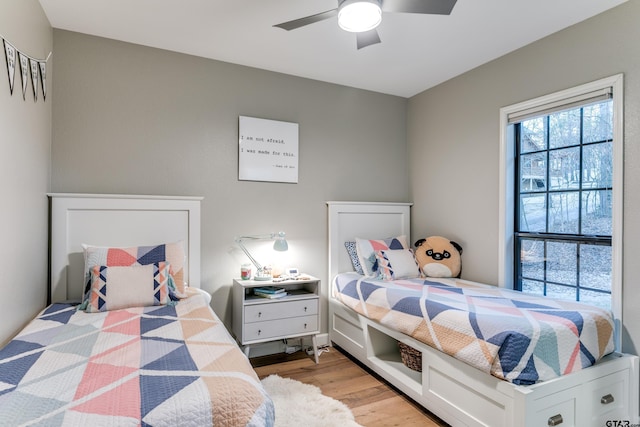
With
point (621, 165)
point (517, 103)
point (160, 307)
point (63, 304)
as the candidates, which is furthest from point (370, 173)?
point (63, 304)

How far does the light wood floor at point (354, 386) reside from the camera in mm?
2170

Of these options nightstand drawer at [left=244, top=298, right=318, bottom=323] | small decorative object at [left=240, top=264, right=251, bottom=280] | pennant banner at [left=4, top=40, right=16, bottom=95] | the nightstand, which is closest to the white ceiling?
pennant banner at [left=4, top=40, right=16, bottom=95]

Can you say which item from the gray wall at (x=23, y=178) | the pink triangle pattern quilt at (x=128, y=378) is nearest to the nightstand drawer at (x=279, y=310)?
the pink triangle pattern quilt at (x=128, y=378)

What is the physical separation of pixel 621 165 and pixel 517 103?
0.88 m

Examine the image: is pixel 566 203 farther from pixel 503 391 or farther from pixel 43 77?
A: pixel 43 77

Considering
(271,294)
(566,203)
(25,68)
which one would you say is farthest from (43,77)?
(566,203)

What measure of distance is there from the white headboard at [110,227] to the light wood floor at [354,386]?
3.19 feet

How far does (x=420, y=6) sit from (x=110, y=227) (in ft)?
8.06

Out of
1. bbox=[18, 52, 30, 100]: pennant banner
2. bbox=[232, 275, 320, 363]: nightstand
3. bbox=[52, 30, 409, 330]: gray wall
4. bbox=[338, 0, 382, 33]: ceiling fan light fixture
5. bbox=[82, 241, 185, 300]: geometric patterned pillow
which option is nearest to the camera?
bbox=[338, 0, 382, 33]: ceiling fan light fixture

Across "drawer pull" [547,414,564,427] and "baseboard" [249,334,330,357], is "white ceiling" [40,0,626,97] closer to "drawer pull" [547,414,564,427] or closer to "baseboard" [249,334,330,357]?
"drawer pull" [547,414,564,427]

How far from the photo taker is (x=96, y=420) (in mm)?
970

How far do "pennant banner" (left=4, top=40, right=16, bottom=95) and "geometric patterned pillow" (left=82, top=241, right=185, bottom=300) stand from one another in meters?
1.04

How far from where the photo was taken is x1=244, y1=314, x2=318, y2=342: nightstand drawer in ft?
9.02

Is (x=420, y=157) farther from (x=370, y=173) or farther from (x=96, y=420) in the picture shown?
(x=96, y=420)
